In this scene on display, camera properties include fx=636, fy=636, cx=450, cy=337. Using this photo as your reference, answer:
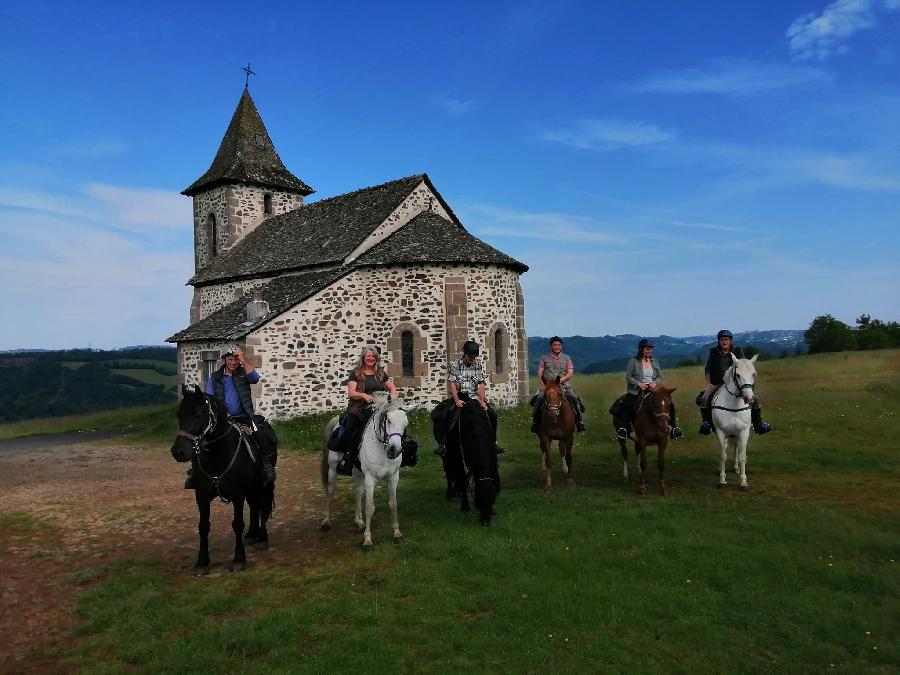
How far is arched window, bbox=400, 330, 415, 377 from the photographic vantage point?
21.8m

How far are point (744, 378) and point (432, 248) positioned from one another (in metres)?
13.1

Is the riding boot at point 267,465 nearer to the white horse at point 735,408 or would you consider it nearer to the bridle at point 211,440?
the bridle at point 211,440

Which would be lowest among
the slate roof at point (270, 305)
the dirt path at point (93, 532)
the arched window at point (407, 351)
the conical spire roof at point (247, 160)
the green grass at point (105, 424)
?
the dirt path at point (93, 532)

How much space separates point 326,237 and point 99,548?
56.7ft

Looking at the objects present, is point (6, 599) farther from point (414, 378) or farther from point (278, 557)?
point (414, 378)

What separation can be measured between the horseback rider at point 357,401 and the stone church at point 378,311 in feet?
39.9

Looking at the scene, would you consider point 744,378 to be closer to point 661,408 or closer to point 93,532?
point 661,408

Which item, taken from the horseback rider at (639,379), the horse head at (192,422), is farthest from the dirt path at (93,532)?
the horseback rider at (639,379)

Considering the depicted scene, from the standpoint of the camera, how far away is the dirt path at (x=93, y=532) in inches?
265

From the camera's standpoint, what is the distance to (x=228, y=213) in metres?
31.1

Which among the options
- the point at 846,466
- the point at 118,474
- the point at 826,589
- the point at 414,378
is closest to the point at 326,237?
the point at 414,378

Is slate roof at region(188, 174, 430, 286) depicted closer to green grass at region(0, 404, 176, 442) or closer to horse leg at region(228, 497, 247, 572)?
green grass at region(0, 404, 176, 442)

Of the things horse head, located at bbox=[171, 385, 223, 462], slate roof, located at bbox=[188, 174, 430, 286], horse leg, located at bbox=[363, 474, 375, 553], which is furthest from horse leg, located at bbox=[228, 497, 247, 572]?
slate roof, located at bbox=[188, 174, 430, 286]

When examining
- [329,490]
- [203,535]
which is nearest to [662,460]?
[329,490]
